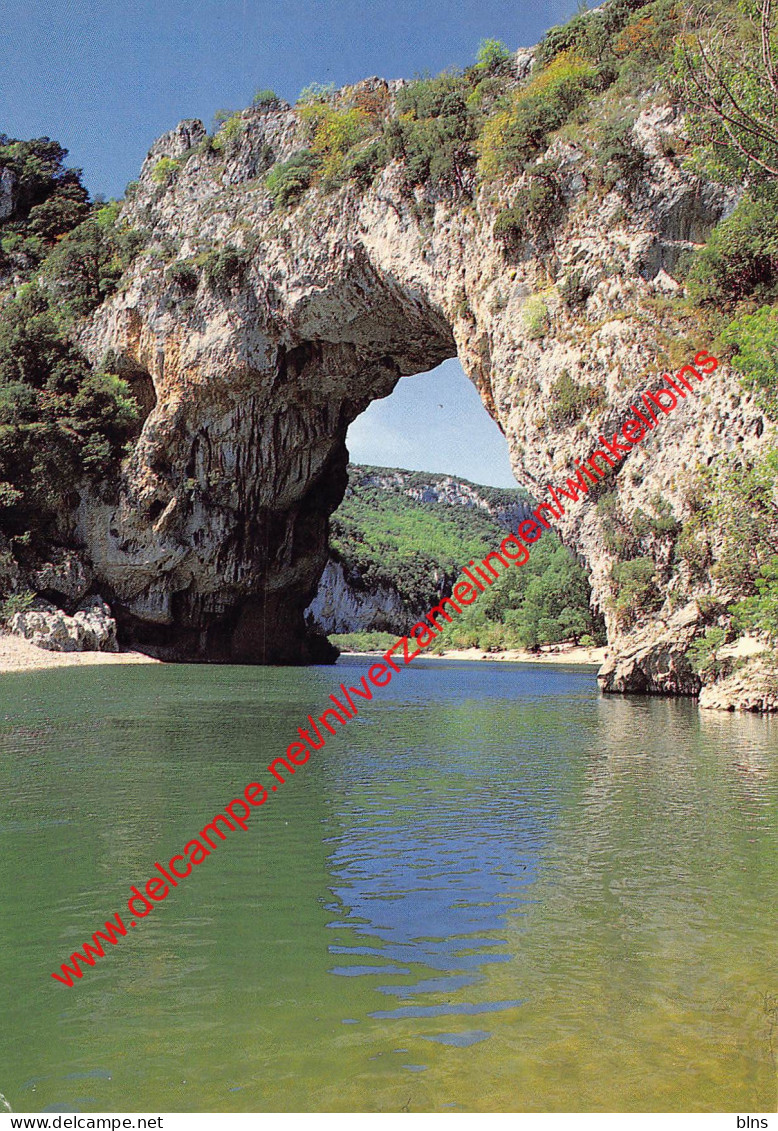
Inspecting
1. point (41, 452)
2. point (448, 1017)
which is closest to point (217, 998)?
point (448, 1017)

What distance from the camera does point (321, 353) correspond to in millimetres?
39625

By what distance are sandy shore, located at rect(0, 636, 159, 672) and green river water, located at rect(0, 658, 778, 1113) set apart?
75.0 feet

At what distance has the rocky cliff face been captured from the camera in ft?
81.3

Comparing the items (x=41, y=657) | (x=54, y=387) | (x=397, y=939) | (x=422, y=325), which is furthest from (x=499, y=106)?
(x=397, y=939)

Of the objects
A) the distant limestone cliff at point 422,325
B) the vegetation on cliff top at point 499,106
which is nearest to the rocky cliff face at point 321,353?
the distant limestone cliff at point 422,325

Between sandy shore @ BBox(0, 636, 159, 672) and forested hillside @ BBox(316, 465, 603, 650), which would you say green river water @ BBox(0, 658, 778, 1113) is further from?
forested hillside @ BBox(316, 465, 603, 650)

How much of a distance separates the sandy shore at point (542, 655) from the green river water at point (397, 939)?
49.0 m

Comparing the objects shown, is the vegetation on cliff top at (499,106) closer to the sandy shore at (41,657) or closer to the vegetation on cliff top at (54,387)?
the vegetation on cliff top at (54,387)

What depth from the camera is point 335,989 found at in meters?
4.65

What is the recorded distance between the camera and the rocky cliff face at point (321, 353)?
2477 centimetres

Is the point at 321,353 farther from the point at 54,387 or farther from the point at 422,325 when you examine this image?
→ the point at 54,387

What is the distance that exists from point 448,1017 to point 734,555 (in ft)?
48.1

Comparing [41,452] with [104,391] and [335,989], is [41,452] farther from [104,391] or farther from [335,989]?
[335,989]

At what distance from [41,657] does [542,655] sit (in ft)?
148
